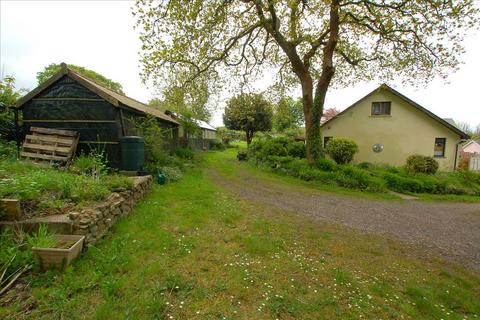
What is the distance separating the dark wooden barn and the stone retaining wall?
9.77 ft

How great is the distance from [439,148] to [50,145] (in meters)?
21.8

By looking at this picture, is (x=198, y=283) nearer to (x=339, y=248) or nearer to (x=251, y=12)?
(x=339, y=248)

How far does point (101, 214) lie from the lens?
12.5 feet

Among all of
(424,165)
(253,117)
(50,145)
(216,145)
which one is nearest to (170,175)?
(50,145)

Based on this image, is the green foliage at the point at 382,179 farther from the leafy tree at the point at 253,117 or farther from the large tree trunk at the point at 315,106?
the leafy tree at the point at 253,117

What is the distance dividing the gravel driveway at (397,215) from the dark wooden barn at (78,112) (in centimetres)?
459

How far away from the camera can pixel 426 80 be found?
11.4 meters

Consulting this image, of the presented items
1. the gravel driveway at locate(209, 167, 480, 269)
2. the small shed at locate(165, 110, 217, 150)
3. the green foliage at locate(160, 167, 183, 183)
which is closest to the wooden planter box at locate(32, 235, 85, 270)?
the gravel driveway at locate(209, 167, 480, 269)

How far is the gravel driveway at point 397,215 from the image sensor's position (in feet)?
15.5

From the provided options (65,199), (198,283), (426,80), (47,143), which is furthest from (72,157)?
(426,80)

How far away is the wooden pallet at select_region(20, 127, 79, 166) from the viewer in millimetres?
6613

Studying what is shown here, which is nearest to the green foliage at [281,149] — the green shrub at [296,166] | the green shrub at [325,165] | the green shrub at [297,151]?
the green shrub at [297,151]

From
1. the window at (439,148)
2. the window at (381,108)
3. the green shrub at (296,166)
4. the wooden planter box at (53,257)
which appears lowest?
the wooden planter box at (53,257)

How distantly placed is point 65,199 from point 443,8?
14011 mm
